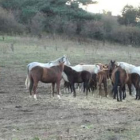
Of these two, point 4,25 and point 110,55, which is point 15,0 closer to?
point 4,25

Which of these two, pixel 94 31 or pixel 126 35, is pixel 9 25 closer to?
pixel 94 31

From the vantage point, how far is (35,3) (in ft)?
151

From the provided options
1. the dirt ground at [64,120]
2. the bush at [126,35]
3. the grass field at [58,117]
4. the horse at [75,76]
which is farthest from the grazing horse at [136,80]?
the bush at [126,35]

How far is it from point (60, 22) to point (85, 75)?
27.2 metres

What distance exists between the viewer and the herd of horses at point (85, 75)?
15331mm

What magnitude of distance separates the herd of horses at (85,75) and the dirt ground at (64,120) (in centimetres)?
112

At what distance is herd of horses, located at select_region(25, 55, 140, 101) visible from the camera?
1533cm

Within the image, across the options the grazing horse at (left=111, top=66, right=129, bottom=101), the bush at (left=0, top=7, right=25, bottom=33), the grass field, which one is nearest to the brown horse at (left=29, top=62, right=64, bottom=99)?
the grass field

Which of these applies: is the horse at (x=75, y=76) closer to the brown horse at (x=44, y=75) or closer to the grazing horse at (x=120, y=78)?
the brown horse at (x=44, y=75)

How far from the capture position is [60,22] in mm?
43562

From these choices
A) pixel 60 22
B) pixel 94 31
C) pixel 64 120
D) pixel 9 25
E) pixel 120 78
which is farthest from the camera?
pixel 60 22

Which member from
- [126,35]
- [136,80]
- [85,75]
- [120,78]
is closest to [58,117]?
[120,78]

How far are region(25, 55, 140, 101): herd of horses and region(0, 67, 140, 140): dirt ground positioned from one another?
112 centimetres

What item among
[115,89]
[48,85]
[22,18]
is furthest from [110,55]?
[22,18]
